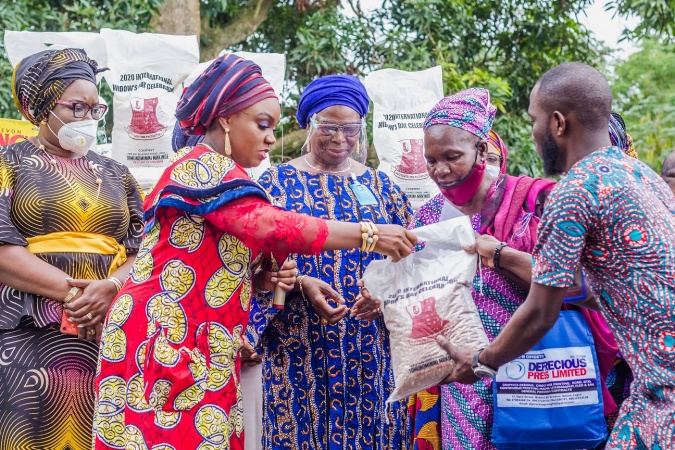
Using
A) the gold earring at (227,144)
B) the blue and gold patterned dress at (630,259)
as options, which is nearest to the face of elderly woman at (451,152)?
the gold earring at (227,144)

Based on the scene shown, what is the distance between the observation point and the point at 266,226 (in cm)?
300

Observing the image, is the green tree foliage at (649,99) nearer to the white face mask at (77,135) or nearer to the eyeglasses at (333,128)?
the eyeglasses at (333,128)

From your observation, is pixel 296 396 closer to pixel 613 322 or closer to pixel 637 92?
pixel 613 322

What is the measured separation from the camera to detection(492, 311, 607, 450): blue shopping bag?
10.4ft

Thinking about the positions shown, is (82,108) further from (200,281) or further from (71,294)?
(200,281)

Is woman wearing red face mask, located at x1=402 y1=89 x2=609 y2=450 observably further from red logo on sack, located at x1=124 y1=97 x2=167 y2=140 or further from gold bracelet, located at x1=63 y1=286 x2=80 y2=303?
red logo on sack, located at x1=124 y1=97 x2=167 y2=140

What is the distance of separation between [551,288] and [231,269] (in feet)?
3.91

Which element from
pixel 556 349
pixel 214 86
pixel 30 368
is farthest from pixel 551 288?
pixel 30 368

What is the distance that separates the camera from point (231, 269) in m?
3.18

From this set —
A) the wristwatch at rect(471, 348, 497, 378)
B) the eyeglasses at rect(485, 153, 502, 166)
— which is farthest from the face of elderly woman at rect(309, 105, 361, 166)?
the wristwatch at rect(471, 348, 497, 378)

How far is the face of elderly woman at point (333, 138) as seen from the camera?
4320mm

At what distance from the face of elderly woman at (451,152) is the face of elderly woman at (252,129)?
630mm

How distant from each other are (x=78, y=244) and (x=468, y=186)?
1.71 m

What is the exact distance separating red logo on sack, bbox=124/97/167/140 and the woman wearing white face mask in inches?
66.9
